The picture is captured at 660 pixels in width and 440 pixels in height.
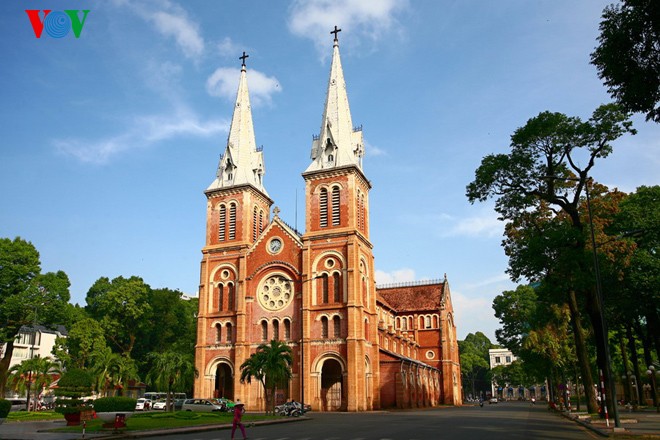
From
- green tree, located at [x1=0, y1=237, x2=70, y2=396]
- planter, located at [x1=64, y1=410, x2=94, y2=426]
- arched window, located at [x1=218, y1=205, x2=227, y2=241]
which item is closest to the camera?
planter, located at [x1=64, y1=410, x2=94, y2=426]

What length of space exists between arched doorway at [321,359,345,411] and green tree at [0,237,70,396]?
2641 cm

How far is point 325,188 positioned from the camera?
56.8 m

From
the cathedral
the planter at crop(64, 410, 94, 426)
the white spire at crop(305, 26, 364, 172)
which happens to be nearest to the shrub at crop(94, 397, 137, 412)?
the planter at crop(64, 410, 94, 426)

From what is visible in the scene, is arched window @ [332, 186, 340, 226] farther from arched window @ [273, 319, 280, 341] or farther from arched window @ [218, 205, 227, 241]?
arched window @ [218, 205, 227, 241]

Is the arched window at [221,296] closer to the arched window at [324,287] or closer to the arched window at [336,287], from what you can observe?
the arched window at [324,287]

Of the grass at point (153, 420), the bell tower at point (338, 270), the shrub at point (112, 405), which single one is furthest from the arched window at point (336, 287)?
the shrub at point (112, 405)

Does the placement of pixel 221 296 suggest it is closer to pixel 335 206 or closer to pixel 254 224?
pixel 254 224

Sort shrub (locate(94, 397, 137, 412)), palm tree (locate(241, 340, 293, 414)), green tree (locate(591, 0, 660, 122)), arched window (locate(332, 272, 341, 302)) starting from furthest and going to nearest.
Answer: arched window (locate(332, 272, 341, 302)) < palm tree (locate(241, 340, 293, 414)) < shrub (locate(94, 397, 137, 412)) < green tree (locate(591, 0, 660, 122))

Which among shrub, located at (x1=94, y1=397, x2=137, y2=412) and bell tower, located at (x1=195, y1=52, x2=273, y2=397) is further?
bell tower, located at (x1=195, y1=52, x2=273, y2=397)

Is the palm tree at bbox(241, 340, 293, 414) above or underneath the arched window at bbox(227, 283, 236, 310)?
underneath

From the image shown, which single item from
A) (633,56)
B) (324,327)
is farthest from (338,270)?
(633,56)

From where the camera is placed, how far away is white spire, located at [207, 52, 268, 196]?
6206 centimetres

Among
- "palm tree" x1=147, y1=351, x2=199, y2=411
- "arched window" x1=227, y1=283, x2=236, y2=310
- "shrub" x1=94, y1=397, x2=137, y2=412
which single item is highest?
"arched window" x1=227, y1=283, x2=236, y2=310

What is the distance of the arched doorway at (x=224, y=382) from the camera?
57.8 metres
